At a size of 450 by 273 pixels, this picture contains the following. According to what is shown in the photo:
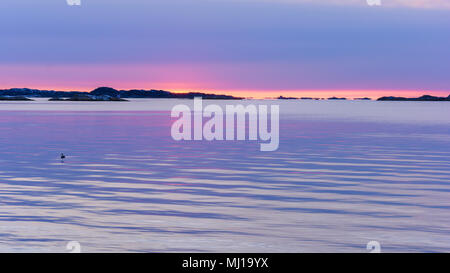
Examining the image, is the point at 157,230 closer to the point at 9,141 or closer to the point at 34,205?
the point at 34,205

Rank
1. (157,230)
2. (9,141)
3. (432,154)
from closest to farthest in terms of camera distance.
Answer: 1. (157,230)
2. (432,154)
3. (9,141)
